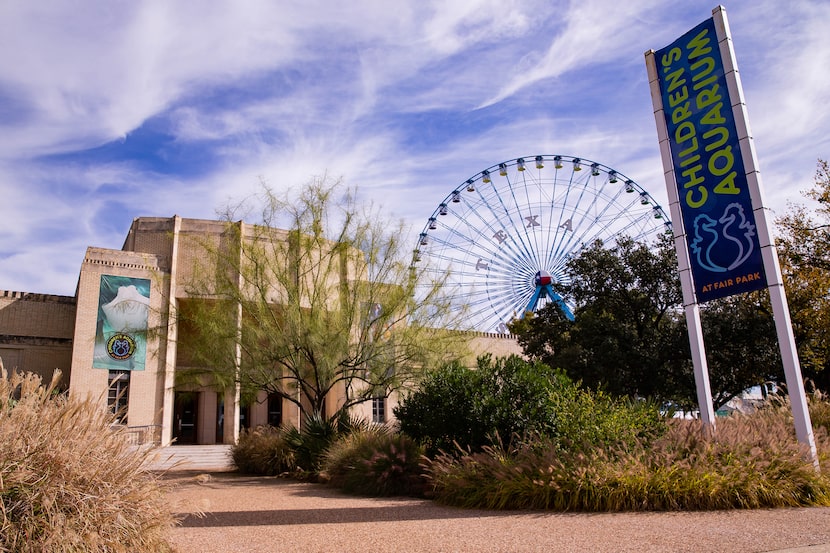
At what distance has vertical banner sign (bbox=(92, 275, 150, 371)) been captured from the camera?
30047 millimetres

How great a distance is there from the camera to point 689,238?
36.2ft

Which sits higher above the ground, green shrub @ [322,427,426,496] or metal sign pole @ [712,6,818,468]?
metal sign pole @ [712,6,818,468]

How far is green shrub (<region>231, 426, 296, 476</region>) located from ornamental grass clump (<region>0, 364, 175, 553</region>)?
11.1 meters

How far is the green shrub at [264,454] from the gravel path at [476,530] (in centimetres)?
735

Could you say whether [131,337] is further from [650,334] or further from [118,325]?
[650,334]

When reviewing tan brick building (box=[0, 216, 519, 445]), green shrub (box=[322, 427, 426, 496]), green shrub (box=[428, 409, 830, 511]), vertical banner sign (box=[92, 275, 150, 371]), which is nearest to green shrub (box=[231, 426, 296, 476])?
green shrub (box=[322, 427, 426, 496])

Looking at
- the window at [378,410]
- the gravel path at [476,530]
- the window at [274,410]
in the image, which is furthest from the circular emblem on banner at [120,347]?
the gravel path at [476,530]

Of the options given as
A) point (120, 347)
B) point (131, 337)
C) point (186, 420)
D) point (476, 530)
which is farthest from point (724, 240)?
point (186, 420)

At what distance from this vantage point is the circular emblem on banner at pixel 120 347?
30205 millimetres

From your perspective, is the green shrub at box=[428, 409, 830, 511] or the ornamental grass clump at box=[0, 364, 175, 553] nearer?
the ornamental grass clump at box=[0, 364, 175, 553]

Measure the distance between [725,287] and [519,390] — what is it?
375 cm

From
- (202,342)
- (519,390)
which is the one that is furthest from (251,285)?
(519,390)

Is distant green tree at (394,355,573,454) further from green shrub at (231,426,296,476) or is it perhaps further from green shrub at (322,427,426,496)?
green shrub at (231,426,296,476)

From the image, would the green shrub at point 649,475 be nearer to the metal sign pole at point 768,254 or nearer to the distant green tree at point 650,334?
the metal sign pole at point 768,254
